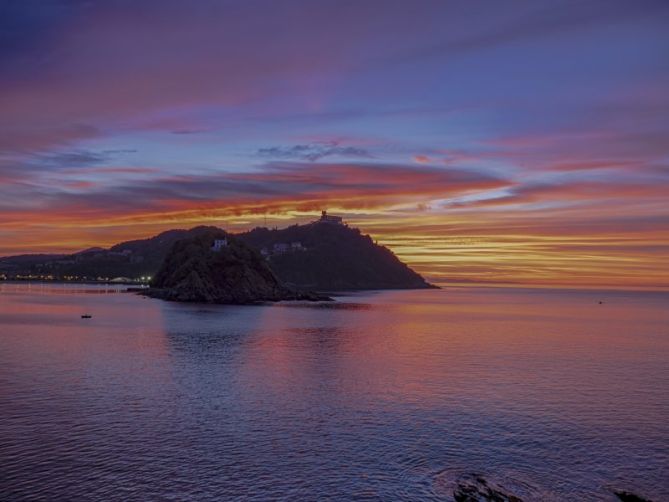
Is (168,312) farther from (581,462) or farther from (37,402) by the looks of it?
(581,462)

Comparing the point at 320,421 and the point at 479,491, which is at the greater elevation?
the point at 479,491

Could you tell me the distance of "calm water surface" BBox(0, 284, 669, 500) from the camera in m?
32.0

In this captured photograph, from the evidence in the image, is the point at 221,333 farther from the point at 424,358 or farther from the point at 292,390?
the point at 292,390

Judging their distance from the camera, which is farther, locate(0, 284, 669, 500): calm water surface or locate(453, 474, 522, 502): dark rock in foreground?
locate(0, 284, 669, 500): calm water surface

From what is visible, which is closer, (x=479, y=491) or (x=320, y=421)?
(x=479, y=491)

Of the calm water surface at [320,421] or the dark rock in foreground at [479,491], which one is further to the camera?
the calm water surface at [320,421]

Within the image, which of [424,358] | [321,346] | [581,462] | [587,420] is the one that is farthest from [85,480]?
[321,346]

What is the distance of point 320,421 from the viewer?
44906 millimetres

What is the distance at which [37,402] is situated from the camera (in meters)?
48.4

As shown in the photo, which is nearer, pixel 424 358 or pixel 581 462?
pixel 581 462

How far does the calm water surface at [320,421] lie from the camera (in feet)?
105

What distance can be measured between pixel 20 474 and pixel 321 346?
6530cm

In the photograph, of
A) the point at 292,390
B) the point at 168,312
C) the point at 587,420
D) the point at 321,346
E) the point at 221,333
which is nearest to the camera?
the point at 587,420

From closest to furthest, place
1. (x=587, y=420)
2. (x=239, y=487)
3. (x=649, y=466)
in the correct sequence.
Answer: (x=239, y=487) → (x=649, y=466) → (x=587, y=420)
